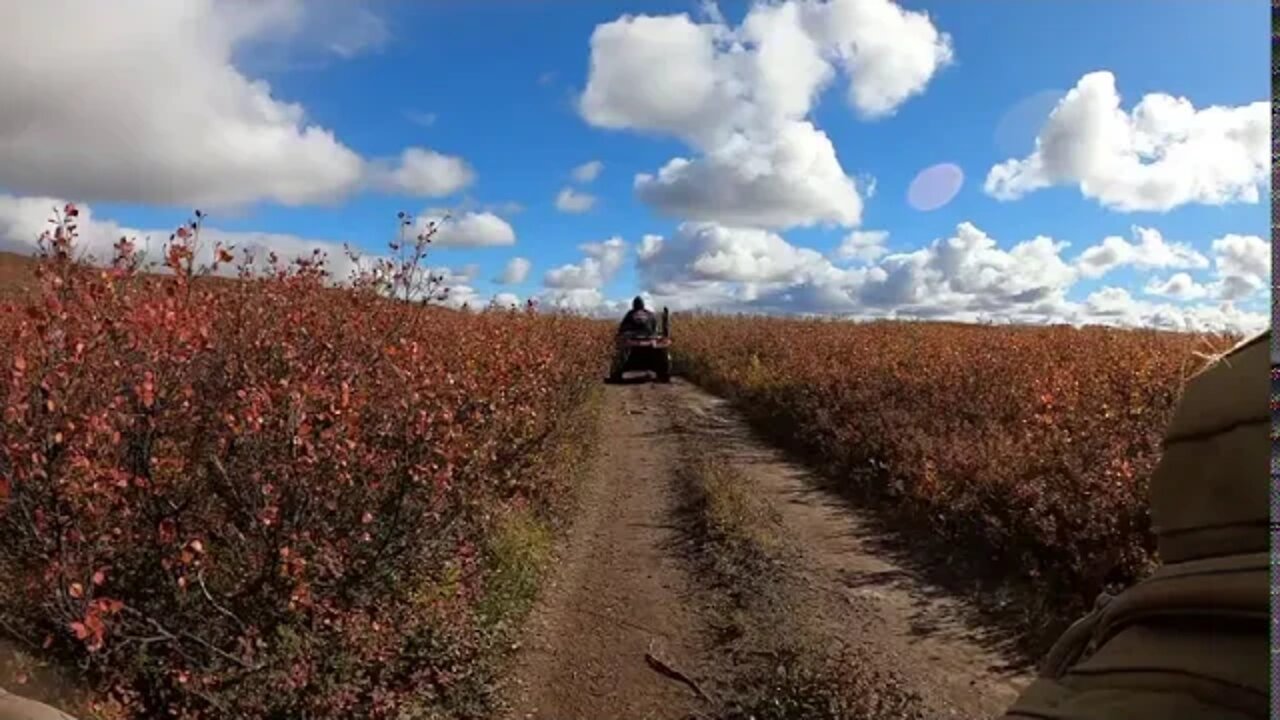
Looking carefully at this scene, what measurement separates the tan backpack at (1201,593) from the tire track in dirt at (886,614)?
4851 mm

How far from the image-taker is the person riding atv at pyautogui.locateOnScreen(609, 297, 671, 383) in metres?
24.6

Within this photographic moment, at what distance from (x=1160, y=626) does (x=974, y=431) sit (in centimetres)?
1052

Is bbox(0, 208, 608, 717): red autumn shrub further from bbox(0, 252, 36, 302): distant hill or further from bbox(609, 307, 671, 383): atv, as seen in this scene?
bbox(609, 307, 671, 383): atv

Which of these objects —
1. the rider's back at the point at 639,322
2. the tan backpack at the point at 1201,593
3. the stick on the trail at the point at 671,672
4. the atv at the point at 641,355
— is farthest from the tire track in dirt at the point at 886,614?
the rider's back at the point at 639,322

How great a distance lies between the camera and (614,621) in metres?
7.10

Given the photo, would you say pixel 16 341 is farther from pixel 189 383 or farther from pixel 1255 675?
pixel 1255 675

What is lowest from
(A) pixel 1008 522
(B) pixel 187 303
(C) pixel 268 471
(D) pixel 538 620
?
(D) pixel 538 620

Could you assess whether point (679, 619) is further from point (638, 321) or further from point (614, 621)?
point (638, 321)

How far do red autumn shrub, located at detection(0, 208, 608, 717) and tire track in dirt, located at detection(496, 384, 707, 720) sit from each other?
60cm

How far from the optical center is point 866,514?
9.84m

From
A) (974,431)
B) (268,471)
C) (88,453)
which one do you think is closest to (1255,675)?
(88,453)

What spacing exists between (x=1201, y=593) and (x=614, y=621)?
662cm

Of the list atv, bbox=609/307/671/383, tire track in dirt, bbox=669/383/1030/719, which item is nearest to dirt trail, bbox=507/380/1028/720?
tire track in dirt, bbox=669/383/1030/719

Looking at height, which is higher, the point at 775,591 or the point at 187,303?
the point at 187,303
